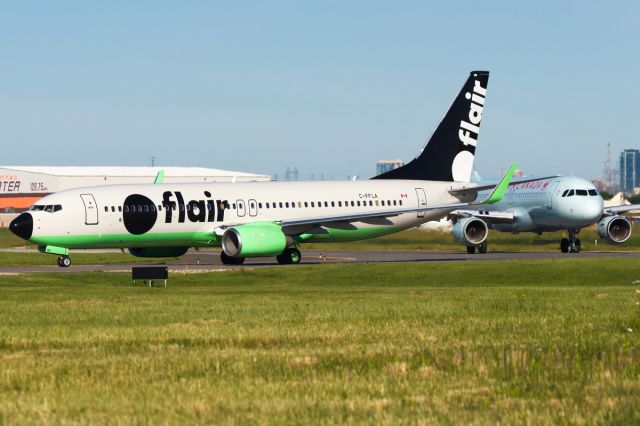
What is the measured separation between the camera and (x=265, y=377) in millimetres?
14555

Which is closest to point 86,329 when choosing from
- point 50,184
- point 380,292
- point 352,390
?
point 352,390

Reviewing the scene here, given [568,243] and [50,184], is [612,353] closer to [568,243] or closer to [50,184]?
[568,243]

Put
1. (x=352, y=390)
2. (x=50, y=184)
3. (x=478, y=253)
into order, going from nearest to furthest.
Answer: (x=352, y=390) < (x=478, y=253) < (x=50, y=184)

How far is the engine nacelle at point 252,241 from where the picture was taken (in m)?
51.9

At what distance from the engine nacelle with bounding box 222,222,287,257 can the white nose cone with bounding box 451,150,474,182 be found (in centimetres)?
1203

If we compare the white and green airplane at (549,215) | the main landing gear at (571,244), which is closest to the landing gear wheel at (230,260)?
the white and green airplane at (549,215)

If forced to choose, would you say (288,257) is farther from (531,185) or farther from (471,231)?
(531,185)

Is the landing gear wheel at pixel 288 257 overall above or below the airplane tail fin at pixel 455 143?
below

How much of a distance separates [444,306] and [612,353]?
29.8 ft

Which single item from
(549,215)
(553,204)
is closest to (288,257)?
(553,204)

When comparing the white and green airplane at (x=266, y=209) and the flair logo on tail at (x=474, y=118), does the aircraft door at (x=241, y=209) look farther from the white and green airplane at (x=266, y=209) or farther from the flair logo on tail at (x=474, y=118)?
the flair logo on tail at (x=474, y=118)

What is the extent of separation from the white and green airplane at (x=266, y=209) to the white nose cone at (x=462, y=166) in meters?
0.05

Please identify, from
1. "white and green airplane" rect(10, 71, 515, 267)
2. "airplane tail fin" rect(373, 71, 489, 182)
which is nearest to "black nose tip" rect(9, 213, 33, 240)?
"white and green airplane" rect(10, 71, 515, 267)

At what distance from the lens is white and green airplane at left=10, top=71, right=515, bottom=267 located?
168 ft
